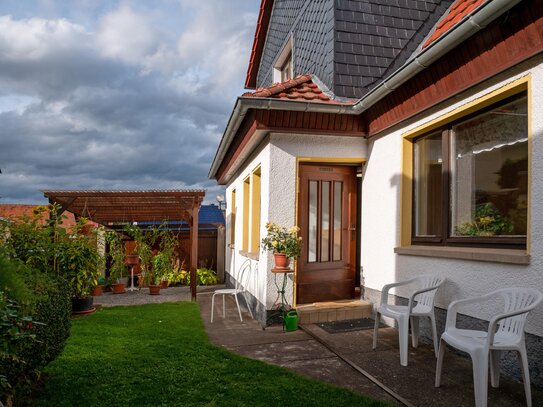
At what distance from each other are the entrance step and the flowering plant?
2.97ft

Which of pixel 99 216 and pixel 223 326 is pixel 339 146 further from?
pixel 99 216

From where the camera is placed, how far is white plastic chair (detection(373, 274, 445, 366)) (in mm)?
4074

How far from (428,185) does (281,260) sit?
2191 millimetres

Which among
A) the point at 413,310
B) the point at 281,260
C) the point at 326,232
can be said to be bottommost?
the point at 413,310

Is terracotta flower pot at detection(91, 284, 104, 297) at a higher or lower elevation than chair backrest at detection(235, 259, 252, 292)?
lower

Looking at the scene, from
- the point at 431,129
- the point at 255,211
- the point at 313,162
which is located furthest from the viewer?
the point at 255,211

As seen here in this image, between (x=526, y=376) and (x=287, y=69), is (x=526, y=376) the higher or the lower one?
the lower one

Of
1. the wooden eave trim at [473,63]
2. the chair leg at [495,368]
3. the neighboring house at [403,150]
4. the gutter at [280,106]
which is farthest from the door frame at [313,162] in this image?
the chair leg at [495,368]

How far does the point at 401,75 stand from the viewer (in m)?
4.66

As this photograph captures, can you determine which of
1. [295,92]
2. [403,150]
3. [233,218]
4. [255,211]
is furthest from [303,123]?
[233,218]

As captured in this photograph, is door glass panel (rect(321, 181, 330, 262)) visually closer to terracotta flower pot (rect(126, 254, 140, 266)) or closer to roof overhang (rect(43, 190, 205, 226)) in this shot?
roof overhang (rect(43, 190, 205, 226))

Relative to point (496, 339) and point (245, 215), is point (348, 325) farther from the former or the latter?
point (245, 215)

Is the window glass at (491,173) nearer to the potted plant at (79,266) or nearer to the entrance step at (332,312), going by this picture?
the entrance step at (332,312)

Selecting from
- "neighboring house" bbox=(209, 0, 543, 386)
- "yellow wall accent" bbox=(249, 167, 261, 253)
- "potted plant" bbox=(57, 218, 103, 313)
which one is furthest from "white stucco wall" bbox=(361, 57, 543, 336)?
"potted plant" bbox=(57, 218, 103, 313)
